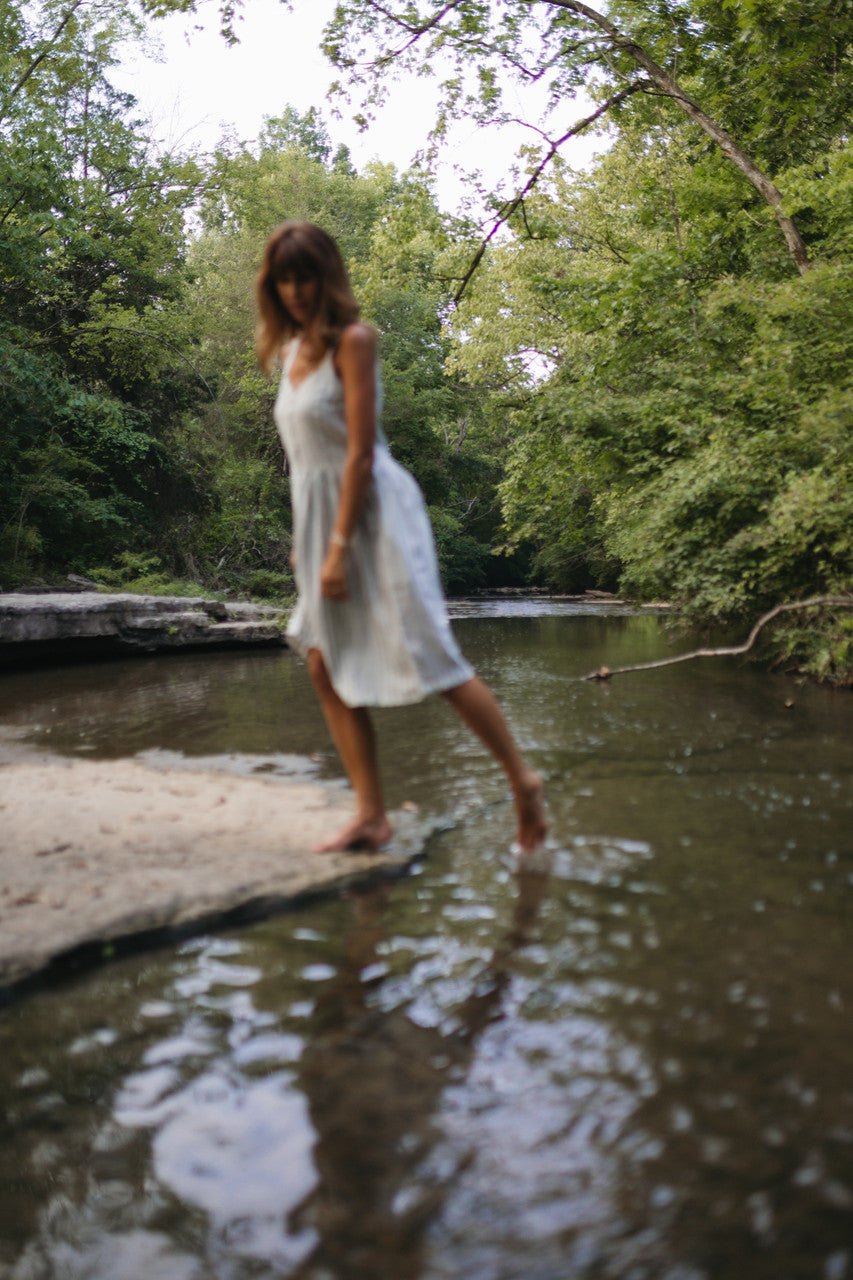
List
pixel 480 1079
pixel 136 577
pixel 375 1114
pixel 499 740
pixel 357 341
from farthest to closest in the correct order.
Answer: pixel 136 577 < pixel 499 740 < pixel 357 341 < pixel 480 1079 < pixel 375 1114

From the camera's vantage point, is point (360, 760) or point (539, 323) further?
point (539, 323)

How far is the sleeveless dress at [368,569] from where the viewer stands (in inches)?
122

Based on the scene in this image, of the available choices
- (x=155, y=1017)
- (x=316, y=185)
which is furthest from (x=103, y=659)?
(x=316, y=185)

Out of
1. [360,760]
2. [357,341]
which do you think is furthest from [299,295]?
[360,760]

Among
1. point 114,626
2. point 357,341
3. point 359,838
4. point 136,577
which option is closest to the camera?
point 357,341

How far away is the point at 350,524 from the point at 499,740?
836 mm

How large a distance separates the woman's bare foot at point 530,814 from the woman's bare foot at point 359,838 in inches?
18.3

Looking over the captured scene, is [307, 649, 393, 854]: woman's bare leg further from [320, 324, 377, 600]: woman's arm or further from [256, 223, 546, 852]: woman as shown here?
[320, 324, 377, 600]: woman's arm

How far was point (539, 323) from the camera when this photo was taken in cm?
2962

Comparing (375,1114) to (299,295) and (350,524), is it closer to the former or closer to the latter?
(350,524)

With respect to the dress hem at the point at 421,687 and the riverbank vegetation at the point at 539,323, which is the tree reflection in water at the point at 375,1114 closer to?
the dress hem at the point at 421,687

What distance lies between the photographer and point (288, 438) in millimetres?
3240

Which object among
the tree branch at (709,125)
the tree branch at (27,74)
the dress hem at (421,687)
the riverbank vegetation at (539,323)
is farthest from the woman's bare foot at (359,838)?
the tree branch at (27,74)

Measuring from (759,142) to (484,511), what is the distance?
28.8m
